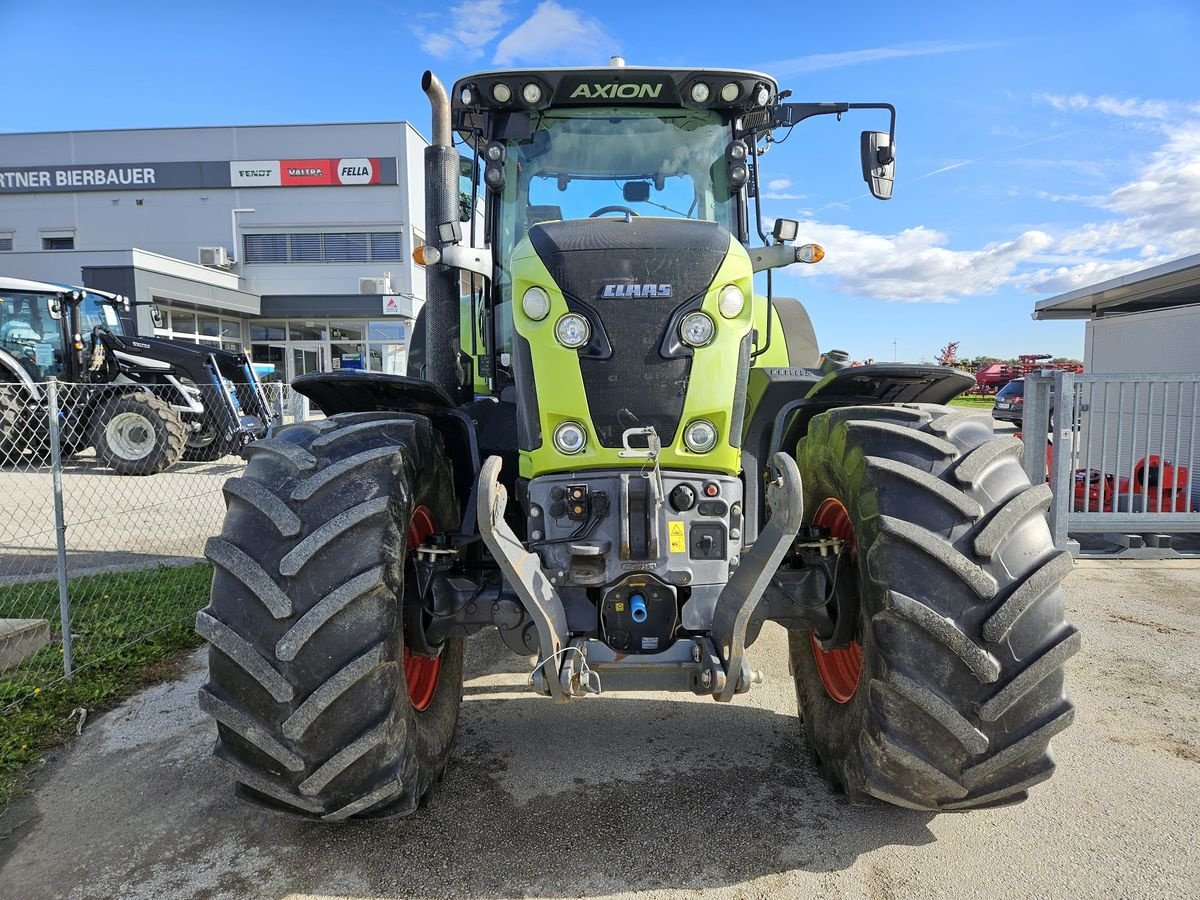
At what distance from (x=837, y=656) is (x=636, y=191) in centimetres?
225

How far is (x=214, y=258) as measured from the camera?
2494cm

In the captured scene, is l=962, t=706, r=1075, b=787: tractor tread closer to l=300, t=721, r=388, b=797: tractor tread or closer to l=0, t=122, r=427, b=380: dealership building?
l=300, t=721, r=388, b=797: tractor tread

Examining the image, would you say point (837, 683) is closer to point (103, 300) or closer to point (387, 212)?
point (103, 300)

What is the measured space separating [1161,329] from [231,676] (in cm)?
1214

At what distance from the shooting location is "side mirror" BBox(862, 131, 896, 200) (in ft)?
11.8

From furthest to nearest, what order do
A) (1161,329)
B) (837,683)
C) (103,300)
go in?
(103,300) < (1161,329) < (837,683)

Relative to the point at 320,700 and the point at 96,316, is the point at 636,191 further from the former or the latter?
the point at 96,316

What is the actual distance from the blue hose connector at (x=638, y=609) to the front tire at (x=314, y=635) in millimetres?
716

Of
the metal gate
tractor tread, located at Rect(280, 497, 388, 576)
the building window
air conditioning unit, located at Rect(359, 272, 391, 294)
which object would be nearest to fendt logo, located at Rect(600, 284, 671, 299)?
tractor tread, located at Rect(280, 497, 388, 576)

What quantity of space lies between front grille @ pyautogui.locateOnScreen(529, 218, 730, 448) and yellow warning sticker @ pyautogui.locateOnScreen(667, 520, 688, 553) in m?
0.28

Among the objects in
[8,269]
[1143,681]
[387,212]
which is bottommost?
[1143,681]

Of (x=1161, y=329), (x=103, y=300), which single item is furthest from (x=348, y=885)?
(x=103, y=300)

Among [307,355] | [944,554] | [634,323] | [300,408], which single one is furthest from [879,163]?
[307,355]

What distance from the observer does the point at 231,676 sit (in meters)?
2.29
